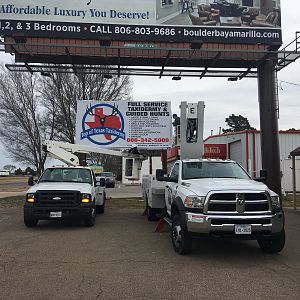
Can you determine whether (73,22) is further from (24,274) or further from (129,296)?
(129,296)

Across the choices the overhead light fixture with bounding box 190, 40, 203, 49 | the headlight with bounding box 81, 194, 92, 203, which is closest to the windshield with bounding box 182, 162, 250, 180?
the headlight with bounding box 81, 194, 92, 203

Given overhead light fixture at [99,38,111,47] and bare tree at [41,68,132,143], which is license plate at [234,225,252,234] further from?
bare tree at [41,68,132,143]

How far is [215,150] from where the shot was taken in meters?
33.3

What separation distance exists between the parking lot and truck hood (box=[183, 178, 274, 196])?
4.31ft

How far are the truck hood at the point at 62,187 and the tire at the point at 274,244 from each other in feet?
17.7

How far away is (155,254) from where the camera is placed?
28.2 ft

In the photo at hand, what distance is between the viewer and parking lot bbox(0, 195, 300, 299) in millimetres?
6047

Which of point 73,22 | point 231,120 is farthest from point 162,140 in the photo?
point 231,120

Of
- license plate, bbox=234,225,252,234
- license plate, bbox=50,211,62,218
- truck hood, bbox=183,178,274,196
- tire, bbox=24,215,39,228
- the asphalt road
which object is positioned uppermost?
truck hood, bbox=183,178,274,196

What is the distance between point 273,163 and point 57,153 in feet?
27.0

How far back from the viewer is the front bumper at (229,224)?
Answer: 7766mm

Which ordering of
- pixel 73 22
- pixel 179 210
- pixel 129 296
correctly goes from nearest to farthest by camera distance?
pixel 129 296 < pixel 179 210 < pixel 73 22

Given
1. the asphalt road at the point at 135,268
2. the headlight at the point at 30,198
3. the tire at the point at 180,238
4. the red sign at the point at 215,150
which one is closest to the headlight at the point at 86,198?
the asphalt road at the point at 135,268

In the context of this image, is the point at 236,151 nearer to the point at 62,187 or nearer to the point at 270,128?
the point at 270,128
